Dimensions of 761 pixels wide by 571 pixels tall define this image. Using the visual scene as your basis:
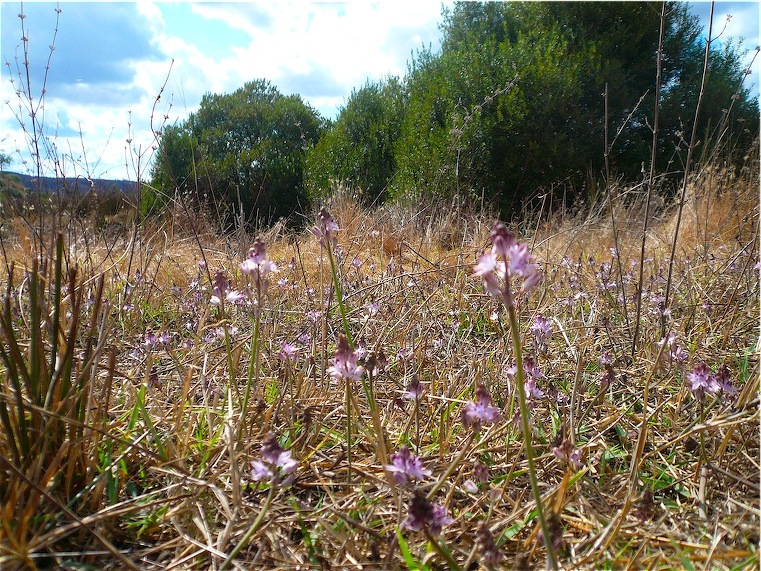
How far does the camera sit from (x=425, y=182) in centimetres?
1082

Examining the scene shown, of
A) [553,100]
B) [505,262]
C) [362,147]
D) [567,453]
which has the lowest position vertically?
[567,453]

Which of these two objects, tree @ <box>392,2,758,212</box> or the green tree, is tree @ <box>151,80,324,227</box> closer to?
the green tree

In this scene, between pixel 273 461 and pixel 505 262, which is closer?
pixel 505 262

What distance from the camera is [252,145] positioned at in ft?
60.4

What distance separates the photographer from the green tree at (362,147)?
14.2 metres

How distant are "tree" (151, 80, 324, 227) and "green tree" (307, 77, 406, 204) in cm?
125

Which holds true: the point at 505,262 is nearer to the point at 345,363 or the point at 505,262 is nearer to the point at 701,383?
the point at 345,363

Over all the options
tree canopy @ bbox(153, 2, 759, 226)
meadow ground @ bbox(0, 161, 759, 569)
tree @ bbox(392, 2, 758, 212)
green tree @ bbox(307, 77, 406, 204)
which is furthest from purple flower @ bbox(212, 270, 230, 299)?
green tree @ bbox(307, 77, 406, 204)

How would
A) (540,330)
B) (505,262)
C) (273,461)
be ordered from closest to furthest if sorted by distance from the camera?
(505,262), (273,461), (540,330)

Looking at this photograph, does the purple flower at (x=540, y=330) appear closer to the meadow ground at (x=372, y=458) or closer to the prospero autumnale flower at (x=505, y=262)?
the meadow ground at (x=372, y=458)

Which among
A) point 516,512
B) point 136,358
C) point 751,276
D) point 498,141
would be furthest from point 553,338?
point 498,141

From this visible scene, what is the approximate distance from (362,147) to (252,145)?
5401 mm

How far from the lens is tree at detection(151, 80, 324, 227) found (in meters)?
16.8

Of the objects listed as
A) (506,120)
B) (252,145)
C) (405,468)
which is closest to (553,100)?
(506,120)
